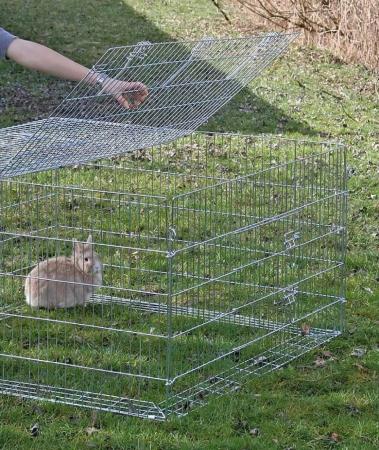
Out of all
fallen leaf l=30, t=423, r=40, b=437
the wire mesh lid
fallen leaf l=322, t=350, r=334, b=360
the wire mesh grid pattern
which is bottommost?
fallen leaf l=30, t=423, r=40, b=437

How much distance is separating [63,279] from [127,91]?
1596 mm

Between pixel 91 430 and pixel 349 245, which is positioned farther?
pixel 349 245

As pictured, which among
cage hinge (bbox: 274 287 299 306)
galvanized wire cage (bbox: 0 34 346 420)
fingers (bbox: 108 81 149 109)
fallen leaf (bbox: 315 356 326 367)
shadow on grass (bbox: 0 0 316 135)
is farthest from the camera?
shadow on grass (bbox: 0 0 316 135)

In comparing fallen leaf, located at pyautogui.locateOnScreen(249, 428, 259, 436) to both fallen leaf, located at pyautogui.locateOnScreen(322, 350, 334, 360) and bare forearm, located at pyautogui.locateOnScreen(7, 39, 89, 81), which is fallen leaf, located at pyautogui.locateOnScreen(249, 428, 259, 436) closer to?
fallen leaf, located at pyautogui.locateOnScreen(322, 350, 334, 360)

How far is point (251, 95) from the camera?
13.9m

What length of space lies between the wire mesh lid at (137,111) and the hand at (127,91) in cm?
3

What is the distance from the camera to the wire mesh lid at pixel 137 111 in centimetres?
520

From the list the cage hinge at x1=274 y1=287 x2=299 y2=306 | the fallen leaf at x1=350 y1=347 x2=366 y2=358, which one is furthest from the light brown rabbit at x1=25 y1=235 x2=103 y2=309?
the fallen leaf at x1=350 y1=347 x2=366 y2=358

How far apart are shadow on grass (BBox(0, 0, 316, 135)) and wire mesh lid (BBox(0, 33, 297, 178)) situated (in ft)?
19.5

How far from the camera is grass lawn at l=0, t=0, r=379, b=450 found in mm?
4996

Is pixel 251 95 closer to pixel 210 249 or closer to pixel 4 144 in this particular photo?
pixel 210 249

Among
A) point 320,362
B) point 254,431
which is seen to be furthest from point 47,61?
point 320,362

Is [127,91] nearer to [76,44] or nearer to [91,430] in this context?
[91,430]

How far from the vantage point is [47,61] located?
17.6 feet
